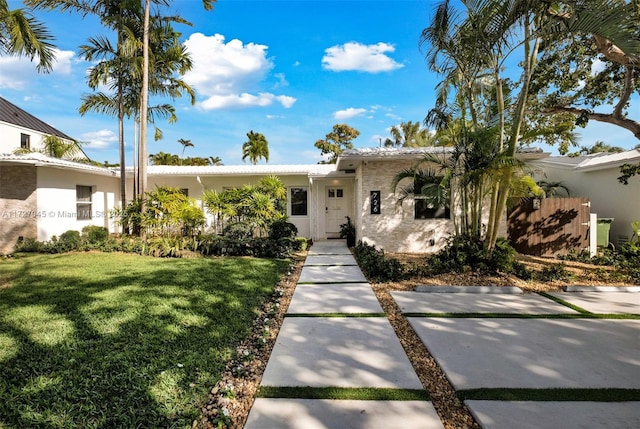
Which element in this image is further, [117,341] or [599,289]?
Answer: [599,289]

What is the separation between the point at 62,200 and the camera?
34.6 ft

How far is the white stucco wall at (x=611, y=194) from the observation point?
9.07m

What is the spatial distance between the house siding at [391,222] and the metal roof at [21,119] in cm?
2501

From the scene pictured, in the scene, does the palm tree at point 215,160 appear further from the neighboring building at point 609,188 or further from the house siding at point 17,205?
the neighboring building at point 609,188

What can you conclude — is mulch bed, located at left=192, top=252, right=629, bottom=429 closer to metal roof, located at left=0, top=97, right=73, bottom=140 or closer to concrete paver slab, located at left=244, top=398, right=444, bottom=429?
concrete paver slab, located at left=244, top=398, right=444, bottom=429

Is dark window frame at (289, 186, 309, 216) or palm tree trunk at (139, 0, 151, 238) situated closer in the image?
palm tree trunk at (139, 0, 151, 238)

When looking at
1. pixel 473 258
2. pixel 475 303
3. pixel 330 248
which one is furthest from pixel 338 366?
pixel 330 248

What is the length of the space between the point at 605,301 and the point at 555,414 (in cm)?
402

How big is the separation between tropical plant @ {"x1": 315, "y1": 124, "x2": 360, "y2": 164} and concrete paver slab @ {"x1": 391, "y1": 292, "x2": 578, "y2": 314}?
96.6 feet

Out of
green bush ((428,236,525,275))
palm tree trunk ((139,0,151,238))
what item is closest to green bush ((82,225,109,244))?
palm tree trunk ((139,0,151,238))

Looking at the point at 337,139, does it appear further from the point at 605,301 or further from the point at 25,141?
the point at 605,301

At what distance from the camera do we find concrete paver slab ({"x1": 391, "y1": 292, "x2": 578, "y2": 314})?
4520 millimetres

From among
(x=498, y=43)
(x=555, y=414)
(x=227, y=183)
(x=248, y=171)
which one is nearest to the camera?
(x=555, y=414)

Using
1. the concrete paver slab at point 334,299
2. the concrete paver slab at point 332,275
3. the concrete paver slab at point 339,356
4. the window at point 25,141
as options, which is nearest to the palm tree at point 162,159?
the window at point 25,141
